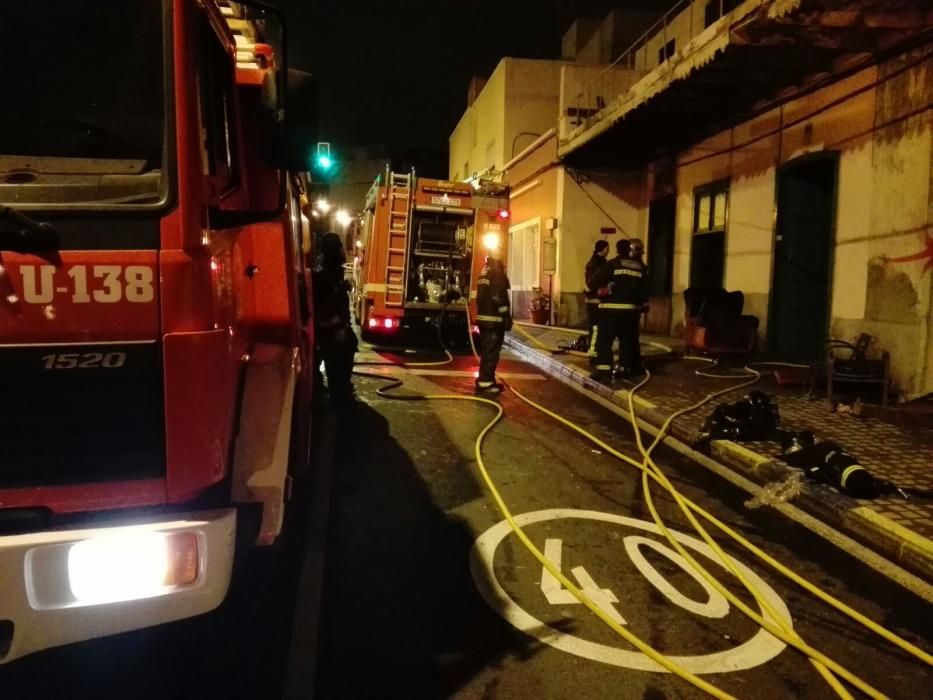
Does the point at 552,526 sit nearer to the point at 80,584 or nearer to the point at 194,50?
the point at 80,584

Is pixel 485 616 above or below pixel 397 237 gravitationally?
below

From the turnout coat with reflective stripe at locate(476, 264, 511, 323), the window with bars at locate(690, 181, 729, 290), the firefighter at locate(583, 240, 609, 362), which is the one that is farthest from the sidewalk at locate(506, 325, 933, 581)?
the window with bars at locate(690, 181, 729, 290)

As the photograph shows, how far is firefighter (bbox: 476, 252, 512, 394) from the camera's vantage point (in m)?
9.34

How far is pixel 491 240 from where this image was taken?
13.5 m

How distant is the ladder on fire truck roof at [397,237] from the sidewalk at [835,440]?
347 cm

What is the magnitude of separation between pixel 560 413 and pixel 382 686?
572 centimetres

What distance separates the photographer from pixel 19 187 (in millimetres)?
2479

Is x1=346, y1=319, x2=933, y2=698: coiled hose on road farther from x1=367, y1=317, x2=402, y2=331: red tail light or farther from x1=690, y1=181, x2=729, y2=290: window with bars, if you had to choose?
x1=690, y1=181, x2=729, y2=290: window with bars

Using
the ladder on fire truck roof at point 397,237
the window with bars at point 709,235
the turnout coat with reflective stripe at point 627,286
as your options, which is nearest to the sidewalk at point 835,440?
the turnout coat with reflective stripe at point 627,286

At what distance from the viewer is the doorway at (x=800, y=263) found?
11148 mm

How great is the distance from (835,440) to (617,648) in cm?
426

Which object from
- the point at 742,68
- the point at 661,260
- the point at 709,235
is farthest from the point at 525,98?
the point at 742,68

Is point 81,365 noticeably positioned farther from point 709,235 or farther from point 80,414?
point 709,235

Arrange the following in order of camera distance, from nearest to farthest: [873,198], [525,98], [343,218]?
[873,198]
[343,218]
[525,98]
